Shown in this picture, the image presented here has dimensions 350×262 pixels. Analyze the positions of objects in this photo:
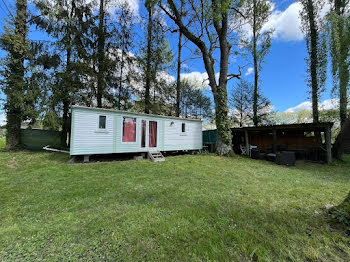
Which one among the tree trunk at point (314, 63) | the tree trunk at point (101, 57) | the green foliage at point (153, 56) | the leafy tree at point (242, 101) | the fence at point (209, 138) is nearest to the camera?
the tree trunk at point (101, 57)

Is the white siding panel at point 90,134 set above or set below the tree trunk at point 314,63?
below

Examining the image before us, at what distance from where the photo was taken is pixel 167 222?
7.38 feet

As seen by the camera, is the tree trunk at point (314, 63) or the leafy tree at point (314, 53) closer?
the leafy tree at point (314, 53)

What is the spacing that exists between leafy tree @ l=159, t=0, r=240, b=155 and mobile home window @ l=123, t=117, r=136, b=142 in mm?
5149

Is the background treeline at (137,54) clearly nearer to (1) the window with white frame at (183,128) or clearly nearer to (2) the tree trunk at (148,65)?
(2) the tree trunk at (148,65)

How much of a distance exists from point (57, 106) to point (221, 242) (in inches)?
439

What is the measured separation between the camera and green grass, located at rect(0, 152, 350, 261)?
169 cm

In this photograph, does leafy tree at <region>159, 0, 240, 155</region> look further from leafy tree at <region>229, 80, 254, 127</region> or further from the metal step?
leafy tree at <region>229, 80, 254, 127</region>

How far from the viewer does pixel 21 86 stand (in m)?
8.11

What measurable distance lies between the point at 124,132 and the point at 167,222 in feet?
19.4

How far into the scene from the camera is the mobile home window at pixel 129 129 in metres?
7.51

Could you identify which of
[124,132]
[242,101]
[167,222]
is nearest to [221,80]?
[124,132]

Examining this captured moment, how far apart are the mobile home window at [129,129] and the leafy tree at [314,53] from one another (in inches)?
501

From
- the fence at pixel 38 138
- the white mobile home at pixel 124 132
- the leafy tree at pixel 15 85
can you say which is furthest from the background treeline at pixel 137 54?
the white mobile home at pixel 124 132
